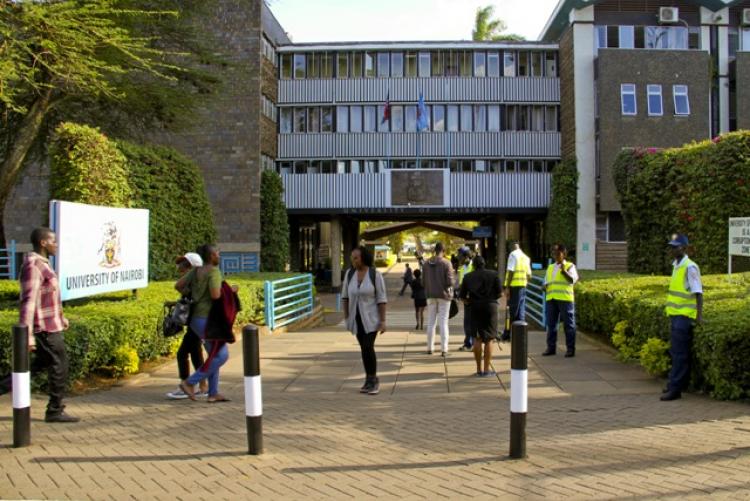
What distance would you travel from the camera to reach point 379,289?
8.14 meters

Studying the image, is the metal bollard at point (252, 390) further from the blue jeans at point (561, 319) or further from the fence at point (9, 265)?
the fence at point (9, 265)

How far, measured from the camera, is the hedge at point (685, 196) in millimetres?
15594

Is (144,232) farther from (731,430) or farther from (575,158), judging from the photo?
(575,158)

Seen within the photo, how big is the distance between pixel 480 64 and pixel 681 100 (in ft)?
30.1

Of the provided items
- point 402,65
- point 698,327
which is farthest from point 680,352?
point 402,65

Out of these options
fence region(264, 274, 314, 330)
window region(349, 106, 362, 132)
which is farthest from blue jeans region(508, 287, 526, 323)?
window region(349, 106, 362, 132)

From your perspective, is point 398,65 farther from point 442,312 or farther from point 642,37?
point 442,312

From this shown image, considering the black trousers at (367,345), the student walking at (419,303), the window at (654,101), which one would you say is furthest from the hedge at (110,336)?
the window at (654,101)

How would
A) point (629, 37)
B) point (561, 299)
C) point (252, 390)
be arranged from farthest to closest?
point (629, 37), point (561, 299), point (252, 390)

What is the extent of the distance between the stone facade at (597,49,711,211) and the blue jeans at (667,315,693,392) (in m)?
25.5

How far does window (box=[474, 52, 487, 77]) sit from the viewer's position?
3506 cm

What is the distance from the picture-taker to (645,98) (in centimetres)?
3183

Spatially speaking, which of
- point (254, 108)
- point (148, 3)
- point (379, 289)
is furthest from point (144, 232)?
point (254, 108)

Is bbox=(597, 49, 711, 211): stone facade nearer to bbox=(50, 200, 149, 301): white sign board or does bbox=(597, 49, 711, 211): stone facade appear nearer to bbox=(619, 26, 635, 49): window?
bbox=(619, 26, 635, 49): window
